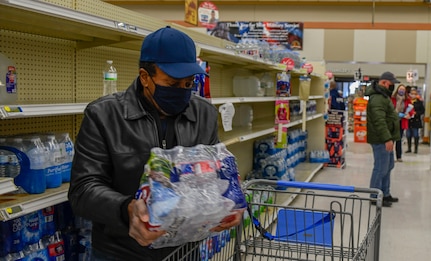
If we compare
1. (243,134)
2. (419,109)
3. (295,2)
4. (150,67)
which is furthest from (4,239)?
(295,2)

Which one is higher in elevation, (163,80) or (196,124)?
(163,80)

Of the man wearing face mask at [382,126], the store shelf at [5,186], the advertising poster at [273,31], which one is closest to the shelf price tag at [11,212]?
the store shelf at [5,186]

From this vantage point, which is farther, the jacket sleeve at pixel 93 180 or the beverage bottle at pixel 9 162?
the beverage bottle at pixel 9 162

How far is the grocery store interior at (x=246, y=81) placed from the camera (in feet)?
8.29

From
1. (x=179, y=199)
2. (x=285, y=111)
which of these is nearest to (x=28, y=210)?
(x=179, y=199)

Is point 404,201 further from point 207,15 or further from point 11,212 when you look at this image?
point 11,212

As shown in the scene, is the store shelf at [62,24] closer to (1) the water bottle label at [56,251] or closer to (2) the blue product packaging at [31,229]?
(2) the blue product packaging at [31,229]

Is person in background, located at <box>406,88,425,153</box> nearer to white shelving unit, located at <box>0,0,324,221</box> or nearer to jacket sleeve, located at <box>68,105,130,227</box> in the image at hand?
white shelving unit, located at <box>0,0,324,221</box>

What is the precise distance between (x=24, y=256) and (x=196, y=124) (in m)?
1.14

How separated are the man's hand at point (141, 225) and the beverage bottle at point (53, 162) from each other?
4.00ft

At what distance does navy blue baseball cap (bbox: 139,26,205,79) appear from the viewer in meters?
1.78

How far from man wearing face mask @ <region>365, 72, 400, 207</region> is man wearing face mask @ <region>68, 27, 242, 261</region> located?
16.7ft

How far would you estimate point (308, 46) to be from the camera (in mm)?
15000

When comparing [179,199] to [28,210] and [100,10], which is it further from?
[100,10]
